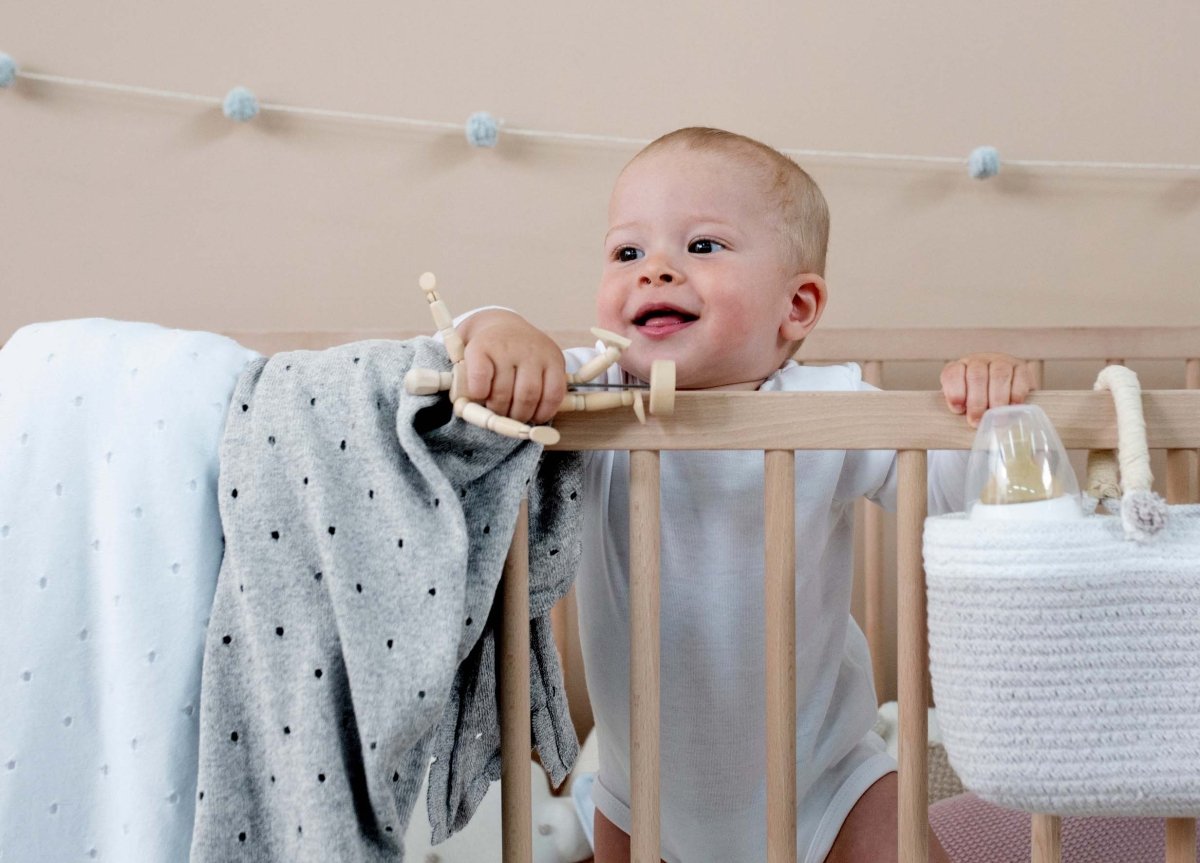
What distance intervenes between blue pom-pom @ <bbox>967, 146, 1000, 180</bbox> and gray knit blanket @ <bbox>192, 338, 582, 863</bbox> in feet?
3.28

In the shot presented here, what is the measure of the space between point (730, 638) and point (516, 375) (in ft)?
1.13

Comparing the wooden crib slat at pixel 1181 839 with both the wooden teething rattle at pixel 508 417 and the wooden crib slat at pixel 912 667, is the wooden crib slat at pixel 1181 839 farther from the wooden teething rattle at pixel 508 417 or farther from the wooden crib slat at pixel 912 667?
the wooden teething rattle at pixel 508 417

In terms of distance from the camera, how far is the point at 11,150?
1532mm

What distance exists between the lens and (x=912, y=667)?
756 mm

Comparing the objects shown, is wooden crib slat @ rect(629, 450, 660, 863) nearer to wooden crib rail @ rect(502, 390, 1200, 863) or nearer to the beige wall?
wooden crib rail @ rect(502, 390, 1200, 863)

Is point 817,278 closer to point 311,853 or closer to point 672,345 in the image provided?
point 672,345

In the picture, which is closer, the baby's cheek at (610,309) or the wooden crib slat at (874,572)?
the baby's cheek at (610,309)

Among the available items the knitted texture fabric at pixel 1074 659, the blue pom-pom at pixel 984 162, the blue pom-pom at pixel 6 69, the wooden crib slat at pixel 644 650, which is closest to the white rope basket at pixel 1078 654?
the knitted texture fabric at pixel 1074 659

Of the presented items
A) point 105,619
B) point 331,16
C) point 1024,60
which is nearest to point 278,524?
point 105,619

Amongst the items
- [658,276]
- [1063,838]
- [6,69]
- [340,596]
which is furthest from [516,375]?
[6,69]

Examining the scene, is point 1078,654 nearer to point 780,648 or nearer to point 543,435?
point 780,648

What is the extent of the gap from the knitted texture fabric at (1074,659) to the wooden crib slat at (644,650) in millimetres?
169

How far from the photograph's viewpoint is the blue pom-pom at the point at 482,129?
1.50 metres

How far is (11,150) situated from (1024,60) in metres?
1.29
